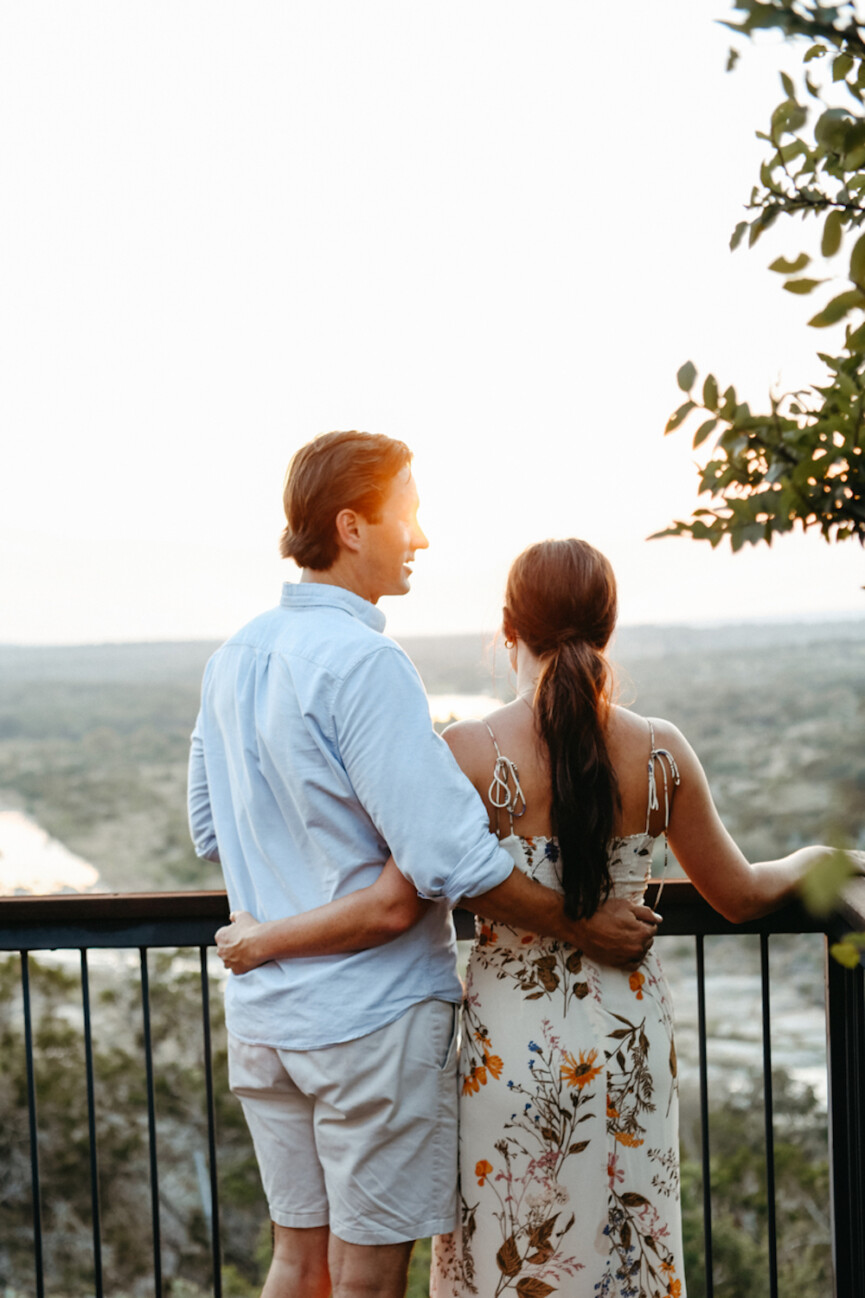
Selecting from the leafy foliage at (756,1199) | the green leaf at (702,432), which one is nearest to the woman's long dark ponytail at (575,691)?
the green leaf at (702,432)

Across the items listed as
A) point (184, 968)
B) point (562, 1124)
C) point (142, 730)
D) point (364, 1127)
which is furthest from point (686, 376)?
point (142, 730)

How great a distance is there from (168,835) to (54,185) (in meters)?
15.9

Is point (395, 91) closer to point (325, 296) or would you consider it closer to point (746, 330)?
point (325, 296)

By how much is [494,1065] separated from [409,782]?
496 mm

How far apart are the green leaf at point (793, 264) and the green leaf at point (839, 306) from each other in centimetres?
2

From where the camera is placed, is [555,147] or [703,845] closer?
[703,845]

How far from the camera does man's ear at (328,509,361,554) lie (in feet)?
4.88

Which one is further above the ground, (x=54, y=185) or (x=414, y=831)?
(x=54, y=185)

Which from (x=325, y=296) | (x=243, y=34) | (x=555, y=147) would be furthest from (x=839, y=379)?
(x=325, y=296)

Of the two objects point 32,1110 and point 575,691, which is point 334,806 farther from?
point 32,1110

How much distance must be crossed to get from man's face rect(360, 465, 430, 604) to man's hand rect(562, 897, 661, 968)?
0.55 meters

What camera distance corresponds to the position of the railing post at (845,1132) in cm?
182

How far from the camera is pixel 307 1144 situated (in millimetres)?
1477

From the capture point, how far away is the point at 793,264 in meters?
0.50
